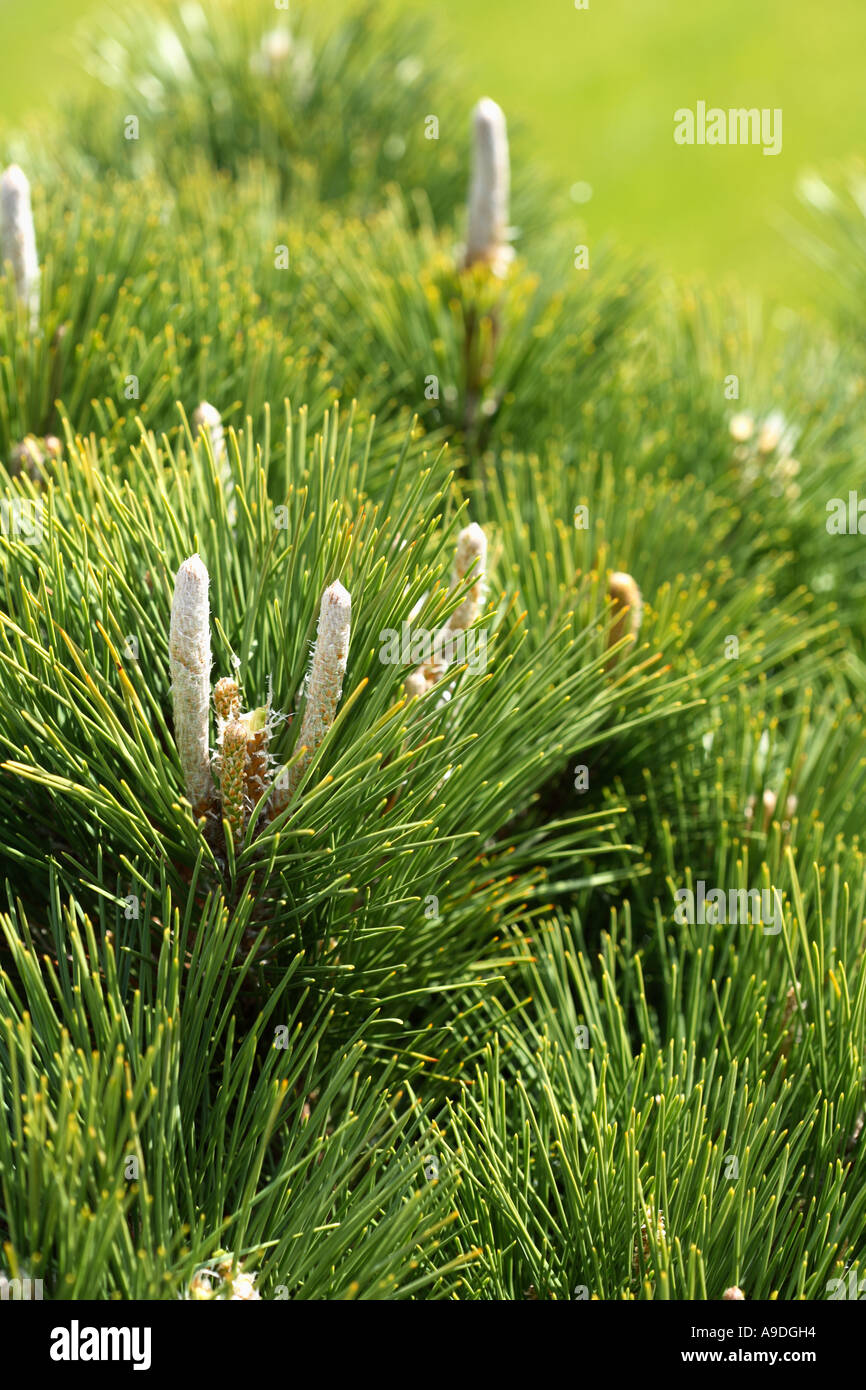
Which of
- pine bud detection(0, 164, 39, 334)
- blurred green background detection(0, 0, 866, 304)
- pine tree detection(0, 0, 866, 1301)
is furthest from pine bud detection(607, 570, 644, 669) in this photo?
blurred green background detection(0, 0, 866, 304)

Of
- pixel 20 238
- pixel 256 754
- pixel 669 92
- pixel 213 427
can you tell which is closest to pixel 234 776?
pixel 256 754

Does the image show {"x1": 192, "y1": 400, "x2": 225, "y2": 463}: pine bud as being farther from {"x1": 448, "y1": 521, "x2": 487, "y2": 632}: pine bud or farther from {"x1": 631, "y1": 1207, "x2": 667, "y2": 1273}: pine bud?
{"x1": 631, "y1": 1207, "x2": 667, "y2": 1273}: pine bud

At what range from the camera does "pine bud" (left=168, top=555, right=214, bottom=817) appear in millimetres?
258

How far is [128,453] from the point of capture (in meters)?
0.42

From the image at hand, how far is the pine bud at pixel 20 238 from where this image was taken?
42cm

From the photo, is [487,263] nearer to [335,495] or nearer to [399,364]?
[399,364]

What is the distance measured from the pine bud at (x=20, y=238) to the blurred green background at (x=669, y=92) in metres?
1.23

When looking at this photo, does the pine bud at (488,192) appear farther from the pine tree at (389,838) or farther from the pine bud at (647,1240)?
the pine bud at (647,1240)

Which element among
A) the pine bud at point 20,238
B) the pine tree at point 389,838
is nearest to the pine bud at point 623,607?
the pine tree at point 389,838

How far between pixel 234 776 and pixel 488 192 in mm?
311

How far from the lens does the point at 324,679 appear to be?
27cm

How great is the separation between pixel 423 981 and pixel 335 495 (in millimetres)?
134

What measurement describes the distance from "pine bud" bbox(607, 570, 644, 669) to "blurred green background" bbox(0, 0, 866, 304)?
1251 millimetres

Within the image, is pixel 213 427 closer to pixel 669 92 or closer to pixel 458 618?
pixel 458 618
